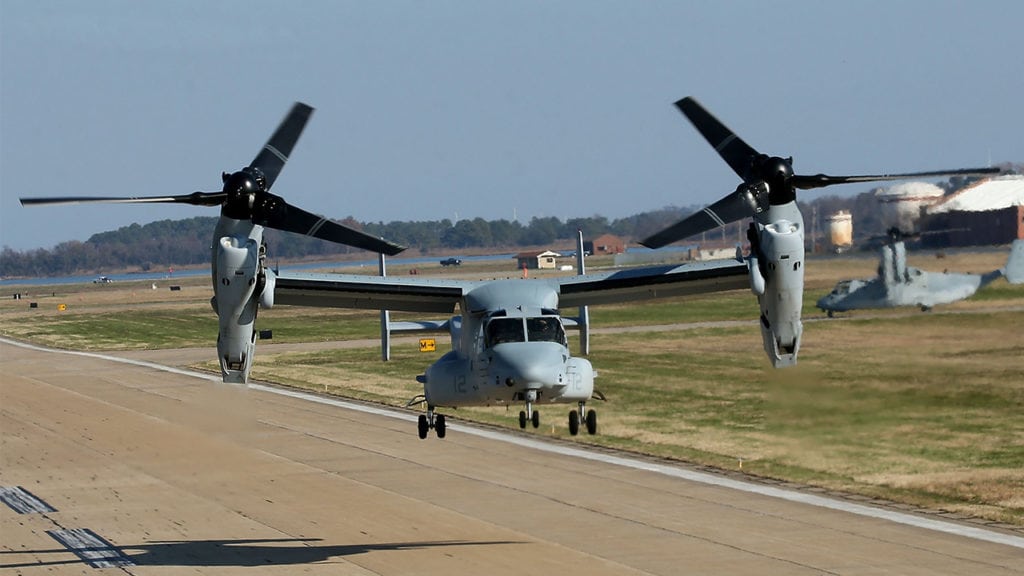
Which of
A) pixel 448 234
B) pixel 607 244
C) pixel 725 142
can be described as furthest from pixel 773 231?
pixel 448 234

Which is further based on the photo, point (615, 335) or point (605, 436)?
point (615, 335)

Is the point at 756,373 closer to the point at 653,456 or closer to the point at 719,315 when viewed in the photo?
the point at 653,456

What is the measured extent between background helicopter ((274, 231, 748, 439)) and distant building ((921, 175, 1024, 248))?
41375 mm

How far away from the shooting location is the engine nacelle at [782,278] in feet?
83.1

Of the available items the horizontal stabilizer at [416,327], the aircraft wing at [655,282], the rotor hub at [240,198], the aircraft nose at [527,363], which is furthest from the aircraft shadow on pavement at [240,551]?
the rotor hub at [240,198]

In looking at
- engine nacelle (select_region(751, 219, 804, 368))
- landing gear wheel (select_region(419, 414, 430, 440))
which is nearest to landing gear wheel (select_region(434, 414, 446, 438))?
landing gear wheel (select_region(419, 414, 430, 440))

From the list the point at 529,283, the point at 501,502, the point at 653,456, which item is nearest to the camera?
the point at 529,283

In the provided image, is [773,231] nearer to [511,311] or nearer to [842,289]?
[511,311]

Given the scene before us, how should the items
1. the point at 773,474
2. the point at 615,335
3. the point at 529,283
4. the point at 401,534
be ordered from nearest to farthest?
the point at 529,283
the point at 401,534
the point at 773,474
the point at 615,335

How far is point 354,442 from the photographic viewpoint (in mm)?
53812

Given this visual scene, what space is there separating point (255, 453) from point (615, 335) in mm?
41860

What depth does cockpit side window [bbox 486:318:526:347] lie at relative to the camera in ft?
92.2

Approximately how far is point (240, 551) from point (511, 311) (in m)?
11.8

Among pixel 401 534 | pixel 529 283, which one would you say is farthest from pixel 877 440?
pixel 529 283
